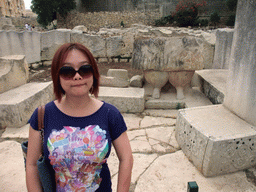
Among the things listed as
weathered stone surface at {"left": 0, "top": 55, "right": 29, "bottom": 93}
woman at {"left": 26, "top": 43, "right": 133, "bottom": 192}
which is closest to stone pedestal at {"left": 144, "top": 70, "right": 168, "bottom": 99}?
weathered stone surface at {"left": 0, "top": 55, "right": 29, "bottom": 93}

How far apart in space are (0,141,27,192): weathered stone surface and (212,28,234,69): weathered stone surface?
412 cm

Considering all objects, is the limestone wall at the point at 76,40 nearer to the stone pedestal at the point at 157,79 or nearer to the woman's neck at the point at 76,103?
the stone pedestal at the point at 157,79

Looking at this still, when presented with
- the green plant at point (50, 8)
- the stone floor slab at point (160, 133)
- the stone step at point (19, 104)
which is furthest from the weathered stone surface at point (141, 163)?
the green plant at point (50, 8)

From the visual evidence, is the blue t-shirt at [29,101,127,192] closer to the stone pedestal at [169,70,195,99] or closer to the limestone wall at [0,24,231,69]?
the stone pedestal at [169,70,195,99]

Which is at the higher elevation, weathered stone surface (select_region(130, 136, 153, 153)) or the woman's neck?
the woman's neck

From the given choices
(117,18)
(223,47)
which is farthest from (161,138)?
(117,18)

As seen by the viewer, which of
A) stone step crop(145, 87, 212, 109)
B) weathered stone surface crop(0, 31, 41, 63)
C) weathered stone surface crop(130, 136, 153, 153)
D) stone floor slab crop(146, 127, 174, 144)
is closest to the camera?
weathered stone surface crop(130, 136, 153, 153)

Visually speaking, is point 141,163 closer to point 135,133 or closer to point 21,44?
point 135,133

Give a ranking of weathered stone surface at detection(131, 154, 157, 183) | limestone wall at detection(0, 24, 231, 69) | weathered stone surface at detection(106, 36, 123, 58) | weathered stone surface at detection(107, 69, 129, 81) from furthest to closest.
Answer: weathered stone surface at detection(106, 36, 123, 58)
limestone wall at detection(0, 24, 231, 69)
weathered stone surface at detection(107, 69, 129, 81)
weathered stone surface at detection(131, 154, 157, 183)

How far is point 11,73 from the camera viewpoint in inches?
123

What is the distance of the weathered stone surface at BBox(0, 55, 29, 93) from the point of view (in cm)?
301

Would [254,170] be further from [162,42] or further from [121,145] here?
[162,42]

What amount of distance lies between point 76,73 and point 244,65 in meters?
1.74

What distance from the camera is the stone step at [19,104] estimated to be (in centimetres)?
259
